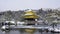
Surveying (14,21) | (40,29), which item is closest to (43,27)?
(40,29)

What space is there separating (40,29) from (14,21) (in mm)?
925

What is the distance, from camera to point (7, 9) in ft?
40.9

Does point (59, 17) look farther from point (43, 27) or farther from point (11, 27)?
point (11, 27)

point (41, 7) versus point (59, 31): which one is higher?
point (41, 7)

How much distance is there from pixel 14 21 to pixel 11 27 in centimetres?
33

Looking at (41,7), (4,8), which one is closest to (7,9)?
(4,8)

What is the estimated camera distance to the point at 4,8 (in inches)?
492

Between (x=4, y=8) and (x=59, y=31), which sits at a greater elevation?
(x=4, y=8)

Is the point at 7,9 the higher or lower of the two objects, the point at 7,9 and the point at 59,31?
the higher

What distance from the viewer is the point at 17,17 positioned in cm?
1238

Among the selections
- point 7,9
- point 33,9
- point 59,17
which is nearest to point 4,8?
point 7,9

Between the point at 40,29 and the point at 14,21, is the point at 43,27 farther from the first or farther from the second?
the point at 14,21

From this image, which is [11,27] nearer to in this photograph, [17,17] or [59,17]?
[17,17]

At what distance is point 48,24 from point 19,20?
96 centimetres
